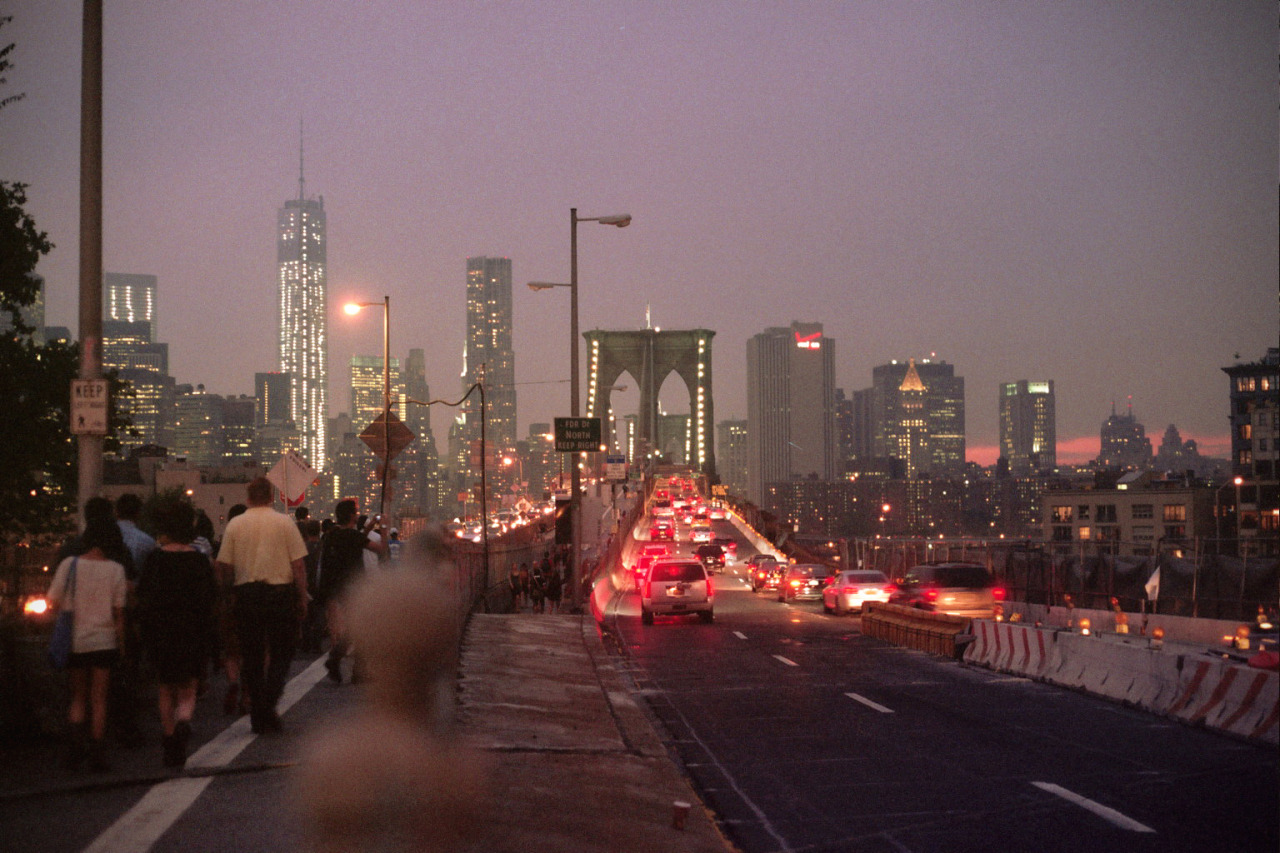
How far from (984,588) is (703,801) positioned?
58.3 feet

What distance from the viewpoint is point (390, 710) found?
471cm

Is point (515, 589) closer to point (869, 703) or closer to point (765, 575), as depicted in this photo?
point (765, 575)

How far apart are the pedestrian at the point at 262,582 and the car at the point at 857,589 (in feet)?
78.9

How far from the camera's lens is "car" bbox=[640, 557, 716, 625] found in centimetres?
2945

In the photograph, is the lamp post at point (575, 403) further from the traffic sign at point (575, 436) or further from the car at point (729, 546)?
the car at point (729, 546)

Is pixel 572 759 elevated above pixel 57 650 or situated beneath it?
situated beneath

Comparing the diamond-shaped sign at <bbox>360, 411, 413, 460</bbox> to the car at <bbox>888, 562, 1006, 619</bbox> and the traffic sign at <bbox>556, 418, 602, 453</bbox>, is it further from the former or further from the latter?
the car at <bbox>888, 562, 1006, 619</bbox>

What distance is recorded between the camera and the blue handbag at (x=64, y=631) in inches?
320

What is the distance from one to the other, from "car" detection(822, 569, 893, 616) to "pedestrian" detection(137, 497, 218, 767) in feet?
82.7

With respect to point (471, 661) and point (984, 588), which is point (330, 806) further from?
point (984, 588)

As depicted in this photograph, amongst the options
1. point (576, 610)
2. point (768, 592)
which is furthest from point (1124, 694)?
point (768, 592)

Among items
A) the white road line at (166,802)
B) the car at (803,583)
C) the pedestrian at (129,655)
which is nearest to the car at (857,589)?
the car at (803,583)

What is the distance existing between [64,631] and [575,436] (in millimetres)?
21335

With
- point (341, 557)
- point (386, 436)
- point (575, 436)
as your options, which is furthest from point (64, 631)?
point (575, 436)
